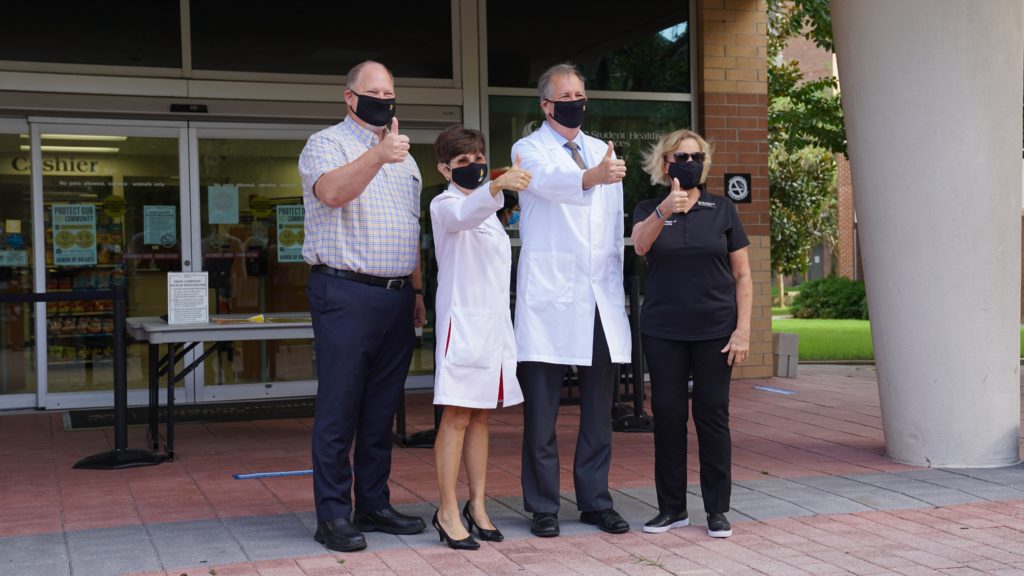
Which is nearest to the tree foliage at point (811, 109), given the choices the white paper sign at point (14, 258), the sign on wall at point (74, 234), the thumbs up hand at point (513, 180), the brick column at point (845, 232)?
the sign on wall at point (74, 234)

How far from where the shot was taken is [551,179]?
194 inches

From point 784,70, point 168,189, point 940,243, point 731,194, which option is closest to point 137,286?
point 168,189

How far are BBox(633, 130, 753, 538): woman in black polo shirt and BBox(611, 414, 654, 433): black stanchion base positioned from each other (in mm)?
3008

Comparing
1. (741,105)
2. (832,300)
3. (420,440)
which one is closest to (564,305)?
(420,440)

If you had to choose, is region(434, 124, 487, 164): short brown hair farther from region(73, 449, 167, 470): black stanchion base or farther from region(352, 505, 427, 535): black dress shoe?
region(73, 449, 167, 470): black stanchion base

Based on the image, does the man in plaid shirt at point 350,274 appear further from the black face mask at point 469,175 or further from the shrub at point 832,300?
the shrub at point 832,300

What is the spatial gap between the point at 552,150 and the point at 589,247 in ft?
1.47

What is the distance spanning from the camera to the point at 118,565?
460 centimetres

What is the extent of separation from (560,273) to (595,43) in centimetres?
645

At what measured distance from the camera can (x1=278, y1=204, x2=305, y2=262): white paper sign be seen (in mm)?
10367

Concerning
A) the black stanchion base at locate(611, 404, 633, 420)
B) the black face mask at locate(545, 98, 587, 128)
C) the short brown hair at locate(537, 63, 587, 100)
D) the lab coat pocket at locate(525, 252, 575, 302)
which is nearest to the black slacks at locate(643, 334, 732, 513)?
the lab coat pocket at locate(525, 252, 575, 302)

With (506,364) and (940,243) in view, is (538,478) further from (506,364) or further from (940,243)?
(940,243)

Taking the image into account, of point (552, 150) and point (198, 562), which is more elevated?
point (552, 150)

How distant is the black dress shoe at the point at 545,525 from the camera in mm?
5039
